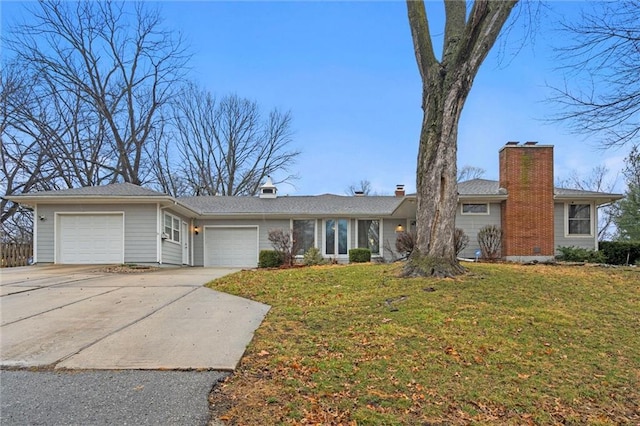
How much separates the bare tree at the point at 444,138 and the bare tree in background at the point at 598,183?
98.4 ft

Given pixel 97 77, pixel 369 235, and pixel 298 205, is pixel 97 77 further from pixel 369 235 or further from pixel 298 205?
pixel 369 235

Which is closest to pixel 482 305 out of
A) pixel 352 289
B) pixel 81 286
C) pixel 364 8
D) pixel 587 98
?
pixel 352 289

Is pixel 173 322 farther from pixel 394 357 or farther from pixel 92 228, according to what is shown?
pixel 92 228

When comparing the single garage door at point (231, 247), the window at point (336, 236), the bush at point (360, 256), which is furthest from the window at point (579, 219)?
the single garage door at point (231, 247)

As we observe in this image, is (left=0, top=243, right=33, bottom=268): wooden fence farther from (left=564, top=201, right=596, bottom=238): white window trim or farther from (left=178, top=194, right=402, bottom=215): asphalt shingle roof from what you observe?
(left=564, top=201, right=596, bottom=238): white window trim

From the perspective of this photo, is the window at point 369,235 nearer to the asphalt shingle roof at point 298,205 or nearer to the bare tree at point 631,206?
the asphalt shingle roof at point 298,205

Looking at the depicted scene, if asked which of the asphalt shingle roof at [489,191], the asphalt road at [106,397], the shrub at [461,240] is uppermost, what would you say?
the asphalt shingle roof at [489,191]

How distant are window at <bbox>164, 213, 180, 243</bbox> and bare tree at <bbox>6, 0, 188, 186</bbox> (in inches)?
416

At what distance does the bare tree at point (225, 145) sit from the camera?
28344 millimetres

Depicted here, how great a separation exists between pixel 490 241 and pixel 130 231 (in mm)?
12560

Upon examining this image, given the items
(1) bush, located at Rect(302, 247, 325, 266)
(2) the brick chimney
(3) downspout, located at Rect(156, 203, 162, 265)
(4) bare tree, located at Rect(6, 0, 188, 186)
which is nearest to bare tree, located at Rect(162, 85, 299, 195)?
(4) bare tree, located at Rect(6, 0, 188, 186)

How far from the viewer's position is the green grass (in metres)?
2.99

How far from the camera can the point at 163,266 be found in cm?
1378

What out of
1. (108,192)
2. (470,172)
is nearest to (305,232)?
(108,192)
